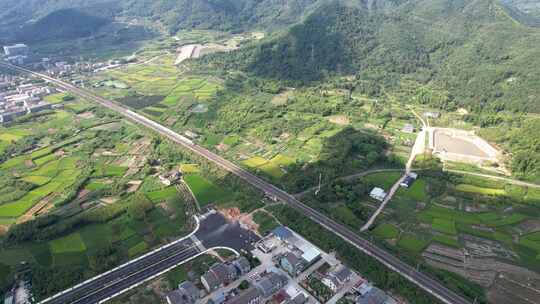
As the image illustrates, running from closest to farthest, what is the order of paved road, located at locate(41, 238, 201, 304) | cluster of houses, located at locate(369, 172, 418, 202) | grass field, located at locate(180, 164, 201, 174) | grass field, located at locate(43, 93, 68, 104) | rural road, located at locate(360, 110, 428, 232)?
paved road, located at locate(41, 238, 201, 304) < rural road, located at locate(360, 110, 428, 232) < cluster of houses, located at locate(369, 172, 418, 202) < grass field, located at locate(180, 164, 201, 174) < grass field, located at locate(43, 93, 68, 104)

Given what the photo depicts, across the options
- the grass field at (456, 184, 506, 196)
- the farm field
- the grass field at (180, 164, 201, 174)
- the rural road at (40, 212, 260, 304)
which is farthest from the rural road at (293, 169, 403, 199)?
the grass field at (180, 164, 201, 174)

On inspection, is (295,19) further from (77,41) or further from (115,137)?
(115,137)

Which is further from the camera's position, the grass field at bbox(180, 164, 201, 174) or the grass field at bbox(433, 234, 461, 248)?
the grass field at bbox(180, 164, 201, 174)

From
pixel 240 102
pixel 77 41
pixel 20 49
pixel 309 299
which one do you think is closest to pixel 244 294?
pixel 309 299

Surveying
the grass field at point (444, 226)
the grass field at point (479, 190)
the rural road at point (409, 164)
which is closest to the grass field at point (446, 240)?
the grass field at point (444, 226)

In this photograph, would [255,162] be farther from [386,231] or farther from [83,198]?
[83,198]

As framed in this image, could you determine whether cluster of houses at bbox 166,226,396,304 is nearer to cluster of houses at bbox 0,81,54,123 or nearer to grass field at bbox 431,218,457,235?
grass field at bbox 431,218,457,235
